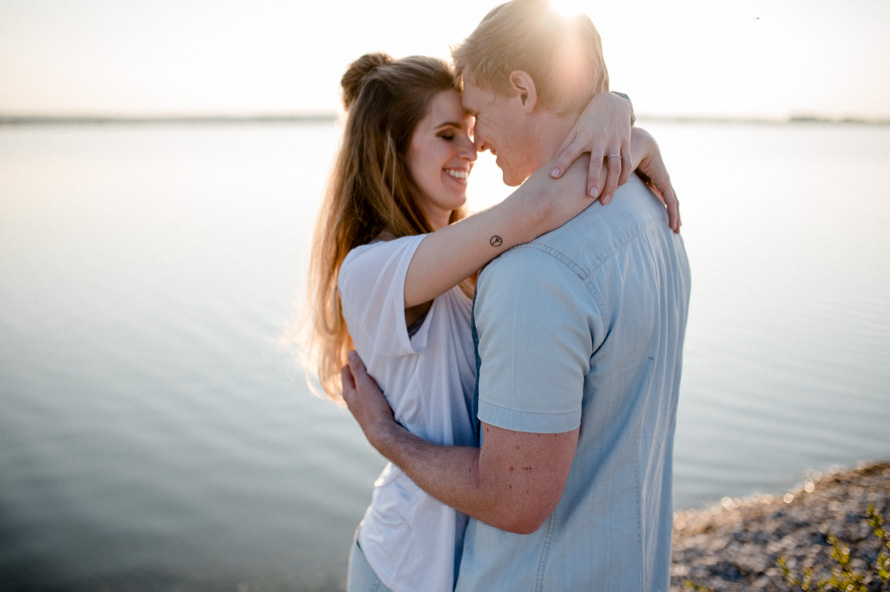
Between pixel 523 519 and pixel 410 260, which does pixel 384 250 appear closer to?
pixel 410 260

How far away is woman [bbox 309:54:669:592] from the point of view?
1.71 m

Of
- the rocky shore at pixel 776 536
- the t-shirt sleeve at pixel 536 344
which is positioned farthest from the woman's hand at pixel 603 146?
the rocky shore at pixel 776 536

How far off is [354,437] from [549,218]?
649cm

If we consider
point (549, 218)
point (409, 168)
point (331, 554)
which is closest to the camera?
point (549, 218)

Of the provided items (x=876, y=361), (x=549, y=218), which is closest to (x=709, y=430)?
(x=876, y=361)

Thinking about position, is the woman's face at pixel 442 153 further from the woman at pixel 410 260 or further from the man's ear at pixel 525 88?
the man's ear at pixel 525 88

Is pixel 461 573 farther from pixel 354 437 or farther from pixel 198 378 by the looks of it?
pixel 198 378

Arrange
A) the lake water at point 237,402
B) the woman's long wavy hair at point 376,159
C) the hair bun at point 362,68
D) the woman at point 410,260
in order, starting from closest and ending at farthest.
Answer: the woman at point 410,260 < the woman's long wavy hair at point 376,159 < the hair bun at point 362,68 < the lake water at point 237,402

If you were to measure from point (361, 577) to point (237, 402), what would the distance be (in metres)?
6.47

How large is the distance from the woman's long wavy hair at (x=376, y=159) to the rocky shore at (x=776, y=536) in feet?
11.4

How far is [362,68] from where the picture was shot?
95.9 inches

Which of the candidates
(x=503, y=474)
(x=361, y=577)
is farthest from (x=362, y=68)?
(x=361, y=577)

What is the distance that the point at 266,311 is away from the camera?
34.9 ft

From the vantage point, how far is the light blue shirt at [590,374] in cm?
139
